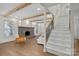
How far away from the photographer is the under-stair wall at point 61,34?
1.73m

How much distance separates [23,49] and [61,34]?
27.0 inches

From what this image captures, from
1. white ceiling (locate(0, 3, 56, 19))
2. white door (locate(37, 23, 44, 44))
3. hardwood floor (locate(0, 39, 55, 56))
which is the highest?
white ceiling (locate(0, 3, 56, 19))

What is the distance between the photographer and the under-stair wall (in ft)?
5.66

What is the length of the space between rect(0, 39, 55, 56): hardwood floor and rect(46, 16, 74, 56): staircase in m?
0.15

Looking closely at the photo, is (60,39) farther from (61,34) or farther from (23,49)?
(23,49)

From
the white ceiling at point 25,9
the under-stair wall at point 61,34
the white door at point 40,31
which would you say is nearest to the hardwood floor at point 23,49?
the white door at point 40,31

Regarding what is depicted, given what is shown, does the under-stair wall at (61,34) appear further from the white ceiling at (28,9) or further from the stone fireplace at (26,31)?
the stone fireplace at (26,31)

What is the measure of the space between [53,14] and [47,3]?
0.71 ft

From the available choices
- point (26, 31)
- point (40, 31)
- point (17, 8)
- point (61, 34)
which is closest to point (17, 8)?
point (17, 8)

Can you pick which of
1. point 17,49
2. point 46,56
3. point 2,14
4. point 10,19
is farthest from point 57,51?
point 2,14

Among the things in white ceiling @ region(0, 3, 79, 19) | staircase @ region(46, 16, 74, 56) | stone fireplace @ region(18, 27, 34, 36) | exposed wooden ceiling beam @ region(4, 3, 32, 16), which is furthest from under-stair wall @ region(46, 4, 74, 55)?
exposed wooden ceiling beam @ region(4, 3, 32, 16)

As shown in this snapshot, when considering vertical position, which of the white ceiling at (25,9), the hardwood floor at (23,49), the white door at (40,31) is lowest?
the hardwood floor at (23,49)

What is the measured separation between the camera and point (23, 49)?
1.75 meters

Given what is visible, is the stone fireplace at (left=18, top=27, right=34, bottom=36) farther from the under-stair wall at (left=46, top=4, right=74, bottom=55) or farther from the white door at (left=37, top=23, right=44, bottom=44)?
the under-stair wall at (left=46, top=4, right=74, bottom=55)
